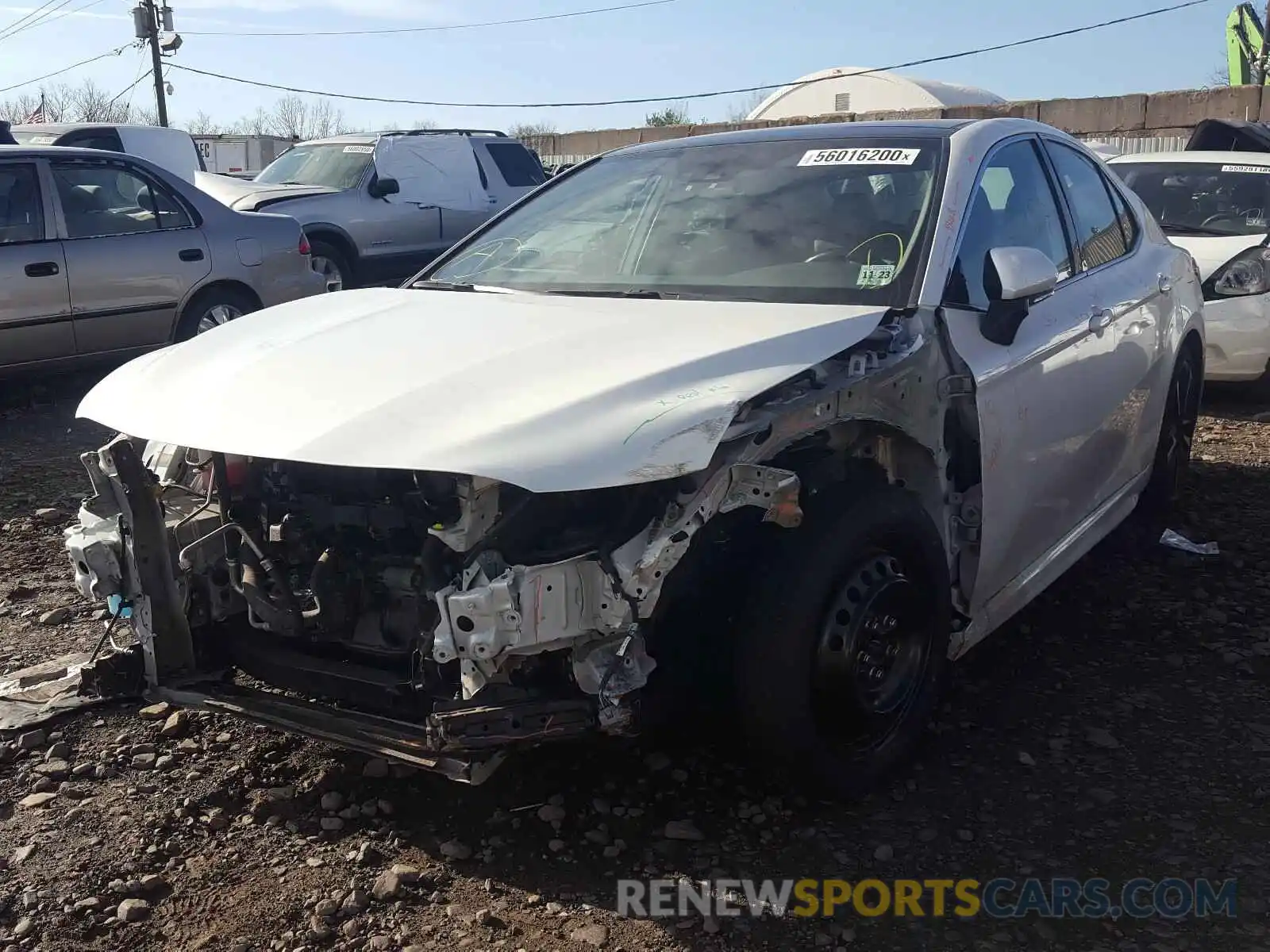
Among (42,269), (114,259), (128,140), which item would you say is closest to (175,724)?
(42,269)

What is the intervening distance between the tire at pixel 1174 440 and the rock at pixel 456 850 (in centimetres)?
335

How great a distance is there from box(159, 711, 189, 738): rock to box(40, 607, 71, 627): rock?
104cm

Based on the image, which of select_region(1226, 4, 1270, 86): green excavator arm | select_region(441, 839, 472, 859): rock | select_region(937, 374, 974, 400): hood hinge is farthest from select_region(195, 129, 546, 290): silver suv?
select_region(1226, 4, 1270, 86): green excavator arm

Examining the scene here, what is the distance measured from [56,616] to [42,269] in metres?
3.72

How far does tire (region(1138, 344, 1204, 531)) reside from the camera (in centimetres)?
498

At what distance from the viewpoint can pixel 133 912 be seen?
104 inches

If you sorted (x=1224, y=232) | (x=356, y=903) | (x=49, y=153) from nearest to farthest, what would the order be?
(x=356, y=903) → (x=49, y=153) → (x=1224, y=232)

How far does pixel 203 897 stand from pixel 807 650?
1.46 metres

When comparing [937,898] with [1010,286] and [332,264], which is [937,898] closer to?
[1010,286]

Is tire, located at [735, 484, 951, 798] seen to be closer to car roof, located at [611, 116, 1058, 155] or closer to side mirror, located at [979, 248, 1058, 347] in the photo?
side mirror, located at [979, 248, 1058, 347]

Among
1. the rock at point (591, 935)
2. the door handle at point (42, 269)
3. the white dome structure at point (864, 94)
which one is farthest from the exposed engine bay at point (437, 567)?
the white dome structure at point (864, 94)

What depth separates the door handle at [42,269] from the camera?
721cm

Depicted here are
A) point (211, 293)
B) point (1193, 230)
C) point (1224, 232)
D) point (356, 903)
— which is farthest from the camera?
point (211, 293)

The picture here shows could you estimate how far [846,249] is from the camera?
341 centimetres
